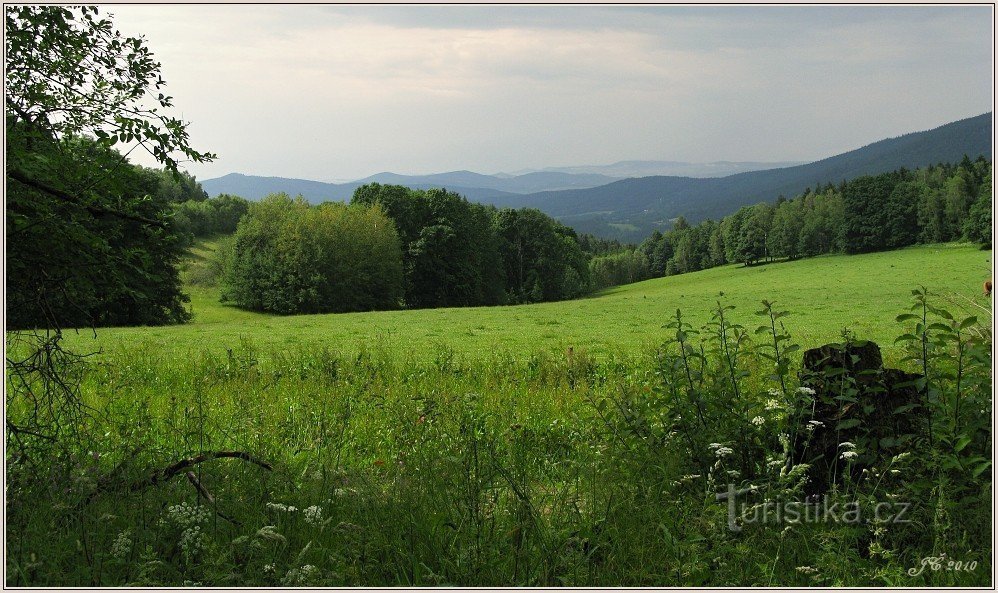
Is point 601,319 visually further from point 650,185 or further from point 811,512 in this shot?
point 650,185

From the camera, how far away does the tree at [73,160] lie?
16.4 ft

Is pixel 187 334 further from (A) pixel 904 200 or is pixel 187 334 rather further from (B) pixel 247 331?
(A) pixel 904 200

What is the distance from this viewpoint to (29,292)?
5645 mm

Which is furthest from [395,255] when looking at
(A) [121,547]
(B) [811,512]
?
(A) [121,547]

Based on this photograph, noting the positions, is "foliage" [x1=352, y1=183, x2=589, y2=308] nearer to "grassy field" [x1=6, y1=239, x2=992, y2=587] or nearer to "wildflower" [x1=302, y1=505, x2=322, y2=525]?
"grassy field" [x1=6, y1=239, x2=992, y2=587]

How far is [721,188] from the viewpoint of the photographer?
135625 mm

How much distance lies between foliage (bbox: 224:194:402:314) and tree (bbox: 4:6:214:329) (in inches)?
1401

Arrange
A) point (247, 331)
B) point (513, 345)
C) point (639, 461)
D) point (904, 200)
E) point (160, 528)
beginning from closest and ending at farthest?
point (160, 528), point (639, 461), point (513, 345), point (247, 331), point (904, 200)

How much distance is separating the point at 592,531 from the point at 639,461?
97cm

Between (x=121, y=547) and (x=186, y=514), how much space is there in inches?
14.2

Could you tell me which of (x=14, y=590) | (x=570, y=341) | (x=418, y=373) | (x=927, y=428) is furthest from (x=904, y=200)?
(x=14, y=590)

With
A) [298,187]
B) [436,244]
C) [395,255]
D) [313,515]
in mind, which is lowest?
[313,515]

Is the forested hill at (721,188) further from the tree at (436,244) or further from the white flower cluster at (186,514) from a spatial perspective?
the white flower cluster at (186,514)

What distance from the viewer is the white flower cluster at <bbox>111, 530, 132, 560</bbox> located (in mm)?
3393
